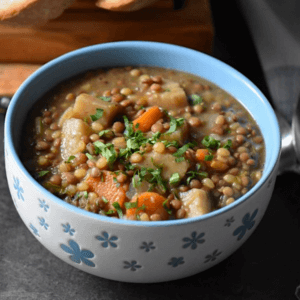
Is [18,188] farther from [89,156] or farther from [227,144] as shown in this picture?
[227,144]

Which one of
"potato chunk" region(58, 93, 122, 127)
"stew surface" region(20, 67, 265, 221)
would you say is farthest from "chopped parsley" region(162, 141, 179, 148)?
"potato chunk" region(58, 93, 122, 127)

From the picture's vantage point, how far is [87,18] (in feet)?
11.2

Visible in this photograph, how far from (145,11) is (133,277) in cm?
185

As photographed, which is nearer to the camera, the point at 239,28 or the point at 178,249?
the point at 178,249

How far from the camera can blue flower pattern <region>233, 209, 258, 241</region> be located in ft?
7.29

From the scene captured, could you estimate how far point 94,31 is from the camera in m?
3.38

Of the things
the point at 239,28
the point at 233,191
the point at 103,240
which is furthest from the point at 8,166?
the point at 239,28

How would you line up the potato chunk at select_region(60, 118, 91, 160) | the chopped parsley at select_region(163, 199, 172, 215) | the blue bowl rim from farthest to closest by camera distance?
the potato chunk at select_region(60, 118, 91, 160) → the chopped parsley at select_region(163, 199, 172, 215) → the blue bowl rim

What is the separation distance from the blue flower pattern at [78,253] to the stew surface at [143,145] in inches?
6.5

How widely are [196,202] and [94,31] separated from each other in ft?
5.24

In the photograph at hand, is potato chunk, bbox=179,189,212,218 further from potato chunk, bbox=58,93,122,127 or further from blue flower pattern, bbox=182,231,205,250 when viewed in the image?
potato chunk, bbox=58,93,122,127

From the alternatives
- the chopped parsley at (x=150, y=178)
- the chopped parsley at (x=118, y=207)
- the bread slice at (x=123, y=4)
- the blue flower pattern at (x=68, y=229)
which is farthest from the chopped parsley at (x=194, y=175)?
the bread slice at (x=123, y=4)

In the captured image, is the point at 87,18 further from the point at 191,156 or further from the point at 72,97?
the point at 191,156

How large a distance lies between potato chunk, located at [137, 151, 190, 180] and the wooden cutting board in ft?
4.20
